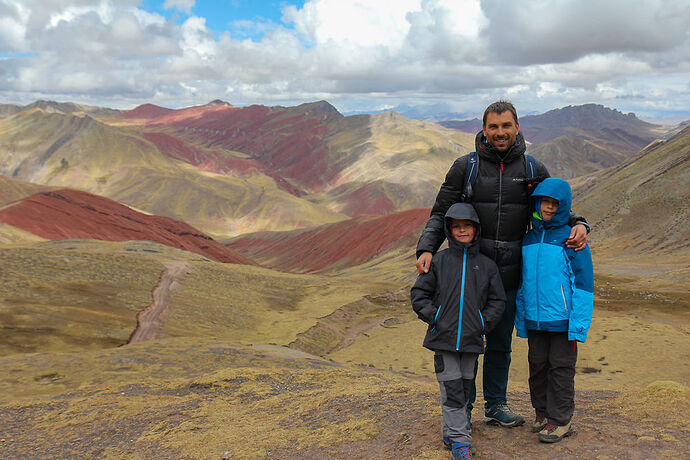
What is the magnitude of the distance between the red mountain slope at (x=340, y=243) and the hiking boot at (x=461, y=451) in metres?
66.2

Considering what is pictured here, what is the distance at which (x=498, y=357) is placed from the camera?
20.1 feet

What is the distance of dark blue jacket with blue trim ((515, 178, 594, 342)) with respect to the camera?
548 cm

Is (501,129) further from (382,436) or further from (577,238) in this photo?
(382,436)

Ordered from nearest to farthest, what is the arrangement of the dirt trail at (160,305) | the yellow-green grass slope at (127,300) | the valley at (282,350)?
the valley at (282,350) < the yellow-green grass slope at (127,300) < the dirt trail at (160,305)

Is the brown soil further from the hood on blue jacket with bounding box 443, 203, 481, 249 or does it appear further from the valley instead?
the hood on blue jacket with bounding box 443, 203, 481, 249

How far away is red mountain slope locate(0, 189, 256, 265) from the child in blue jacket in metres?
67.3

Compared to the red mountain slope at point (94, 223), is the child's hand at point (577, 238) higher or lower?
higher

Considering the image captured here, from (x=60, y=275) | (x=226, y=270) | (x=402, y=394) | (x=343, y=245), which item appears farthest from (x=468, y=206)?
(x=343, y=245)

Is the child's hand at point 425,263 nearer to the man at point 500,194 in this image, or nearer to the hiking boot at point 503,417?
the man at point 500,194

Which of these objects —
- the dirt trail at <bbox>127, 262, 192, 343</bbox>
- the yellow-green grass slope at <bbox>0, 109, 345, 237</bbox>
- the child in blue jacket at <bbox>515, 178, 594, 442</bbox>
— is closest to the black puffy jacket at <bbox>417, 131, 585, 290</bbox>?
the child in blue jacket at <bbox>515, 178, 594, 442</bbox>

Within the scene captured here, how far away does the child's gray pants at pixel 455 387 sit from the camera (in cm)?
555

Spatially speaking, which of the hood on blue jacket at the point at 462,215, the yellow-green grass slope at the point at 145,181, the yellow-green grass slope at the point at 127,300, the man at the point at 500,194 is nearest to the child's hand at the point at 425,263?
the man at the point at 500,194

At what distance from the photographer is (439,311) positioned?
560cm

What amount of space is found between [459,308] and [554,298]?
1.08 meters
